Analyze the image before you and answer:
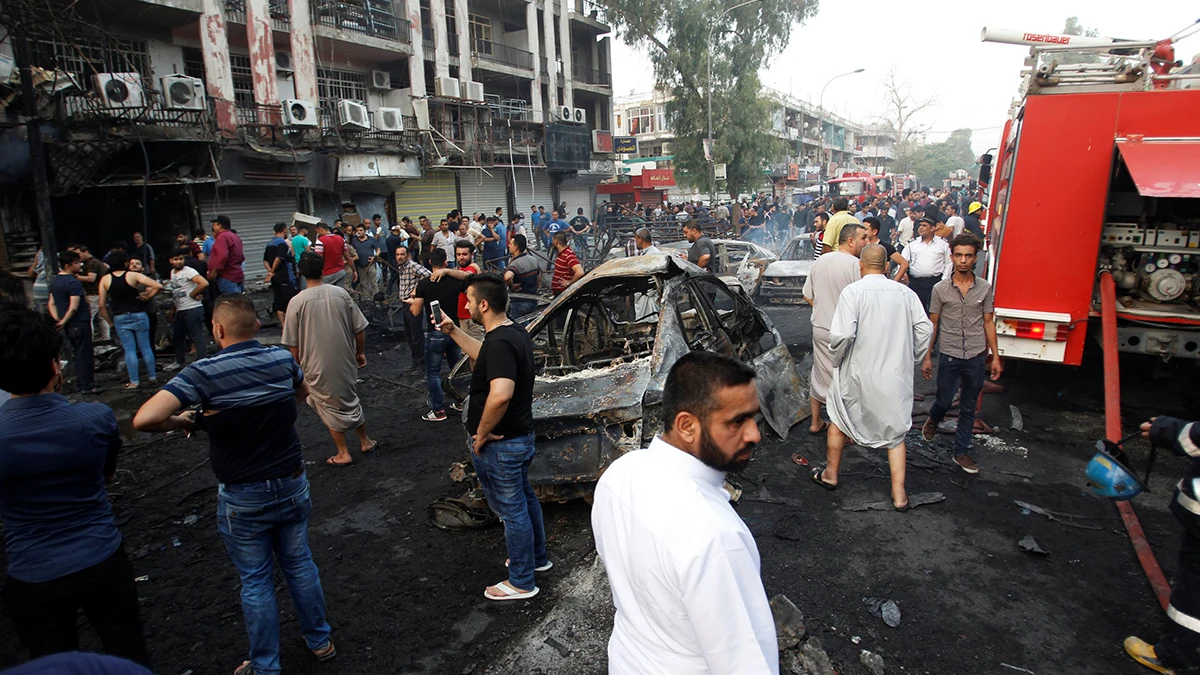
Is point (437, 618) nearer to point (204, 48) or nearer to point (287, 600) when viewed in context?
point (287, 600)

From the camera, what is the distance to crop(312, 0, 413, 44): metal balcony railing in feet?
59.0

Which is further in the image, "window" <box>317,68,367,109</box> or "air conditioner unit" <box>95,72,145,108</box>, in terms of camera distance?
"window" <box>317,68,367,109</box>

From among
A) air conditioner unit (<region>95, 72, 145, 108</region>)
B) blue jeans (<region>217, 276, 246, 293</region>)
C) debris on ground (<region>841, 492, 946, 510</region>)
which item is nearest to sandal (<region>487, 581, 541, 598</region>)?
debris on ground (<region>841, 492, 946, 510</region>)

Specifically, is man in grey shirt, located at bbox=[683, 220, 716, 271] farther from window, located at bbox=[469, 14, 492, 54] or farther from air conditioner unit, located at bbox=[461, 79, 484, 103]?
window, located at bbox=[469, 14, 492, 54]

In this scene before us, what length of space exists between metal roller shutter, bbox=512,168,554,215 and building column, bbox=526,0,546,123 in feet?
7.42

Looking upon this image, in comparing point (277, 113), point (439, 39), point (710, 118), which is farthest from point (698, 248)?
point (710, 118)

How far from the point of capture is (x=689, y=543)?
1.30m

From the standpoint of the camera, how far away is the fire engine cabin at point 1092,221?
4.97 meters

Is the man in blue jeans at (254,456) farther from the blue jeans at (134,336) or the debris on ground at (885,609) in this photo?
the blue jeans at (134,336)

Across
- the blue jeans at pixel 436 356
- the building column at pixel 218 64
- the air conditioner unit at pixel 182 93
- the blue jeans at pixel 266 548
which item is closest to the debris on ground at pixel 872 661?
the blue jeans at pixel 266 548

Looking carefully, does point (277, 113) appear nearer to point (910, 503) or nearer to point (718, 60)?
point (910, 503)

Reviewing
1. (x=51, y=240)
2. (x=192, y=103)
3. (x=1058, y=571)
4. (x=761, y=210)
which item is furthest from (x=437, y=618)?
(x=761, y=210)

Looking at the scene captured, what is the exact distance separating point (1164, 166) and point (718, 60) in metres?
25.1

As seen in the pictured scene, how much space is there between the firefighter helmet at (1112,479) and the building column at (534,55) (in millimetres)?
25967
